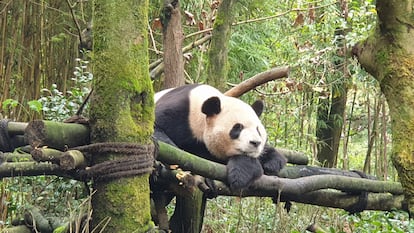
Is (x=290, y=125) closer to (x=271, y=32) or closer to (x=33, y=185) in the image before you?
(x=271, y=32)

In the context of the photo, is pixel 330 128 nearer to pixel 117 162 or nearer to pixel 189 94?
pixel 189 94

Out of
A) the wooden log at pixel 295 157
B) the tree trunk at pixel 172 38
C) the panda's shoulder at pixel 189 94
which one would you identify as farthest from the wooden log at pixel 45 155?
the tree trunk at pixel 172 38

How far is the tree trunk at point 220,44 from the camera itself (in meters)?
4.62

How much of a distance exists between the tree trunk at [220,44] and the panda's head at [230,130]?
0.98 m

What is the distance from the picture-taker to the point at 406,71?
2729mm

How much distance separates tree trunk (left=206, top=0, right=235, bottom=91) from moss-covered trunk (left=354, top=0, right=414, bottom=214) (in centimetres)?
192

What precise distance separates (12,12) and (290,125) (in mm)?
3596

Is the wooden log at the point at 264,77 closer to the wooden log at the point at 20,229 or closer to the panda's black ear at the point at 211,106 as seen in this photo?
the panda's black ear at the point at 211,106

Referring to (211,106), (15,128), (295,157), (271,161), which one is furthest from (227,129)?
(15,128)

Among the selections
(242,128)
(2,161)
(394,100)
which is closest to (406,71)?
(394,100)

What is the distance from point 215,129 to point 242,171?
0.55 metres

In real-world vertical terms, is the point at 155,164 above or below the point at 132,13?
below

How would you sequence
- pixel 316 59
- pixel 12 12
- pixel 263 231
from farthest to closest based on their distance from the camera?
pixel 316 59, pixel 12 12, pixel 263 231

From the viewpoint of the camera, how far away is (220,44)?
183 inches
